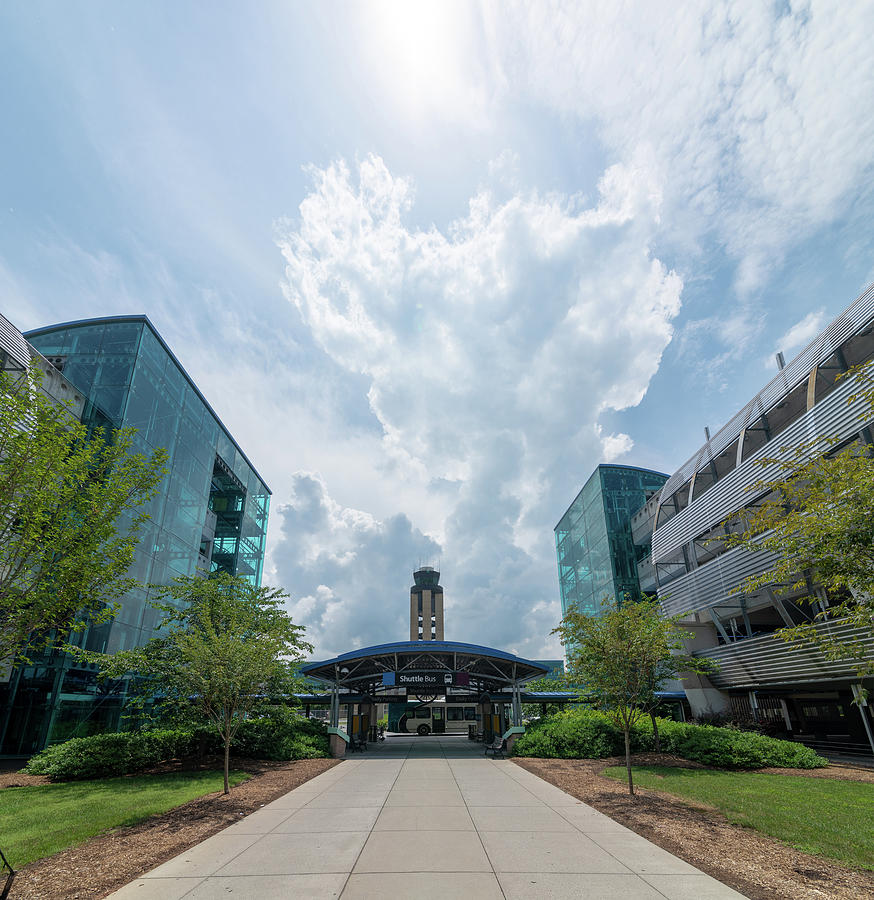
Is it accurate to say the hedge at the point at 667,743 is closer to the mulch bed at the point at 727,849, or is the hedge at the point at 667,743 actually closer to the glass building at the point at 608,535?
the mulch bed at the point at 727,849

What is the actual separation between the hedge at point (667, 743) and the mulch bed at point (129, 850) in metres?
12.9

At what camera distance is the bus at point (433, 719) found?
47.0 meters

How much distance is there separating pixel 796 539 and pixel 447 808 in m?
9.67

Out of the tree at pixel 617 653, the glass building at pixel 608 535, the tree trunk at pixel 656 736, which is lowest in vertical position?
the tree trunk at pixel 656 736

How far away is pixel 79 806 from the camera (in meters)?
12.0

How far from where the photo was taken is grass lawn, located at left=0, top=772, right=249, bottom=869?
9.02 metres

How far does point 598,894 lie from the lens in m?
6.51

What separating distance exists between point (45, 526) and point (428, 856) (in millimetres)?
7578

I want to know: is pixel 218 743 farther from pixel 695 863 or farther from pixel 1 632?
pixel 695 863

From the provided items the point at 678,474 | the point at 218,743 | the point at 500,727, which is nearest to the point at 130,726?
the point at 218,743

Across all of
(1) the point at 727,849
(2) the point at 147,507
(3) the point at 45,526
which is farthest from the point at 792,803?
(2) the point at 147,507

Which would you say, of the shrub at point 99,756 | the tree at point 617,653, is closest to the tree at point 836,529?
the tree at point 617,653

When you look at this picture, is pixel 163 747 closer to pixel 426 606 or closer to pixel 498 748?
pixel 498 748

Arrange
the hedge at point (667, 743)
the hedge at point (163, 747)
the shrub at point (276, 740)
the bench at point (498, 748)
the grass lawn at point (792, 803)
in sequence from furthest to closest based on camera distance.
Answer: the bench at point (498, 748) → the shrub at point (276, 740) → the hedge at point (667, 743) → the hedge at point (163, 747) → the grass lawn at point (792, 803)
